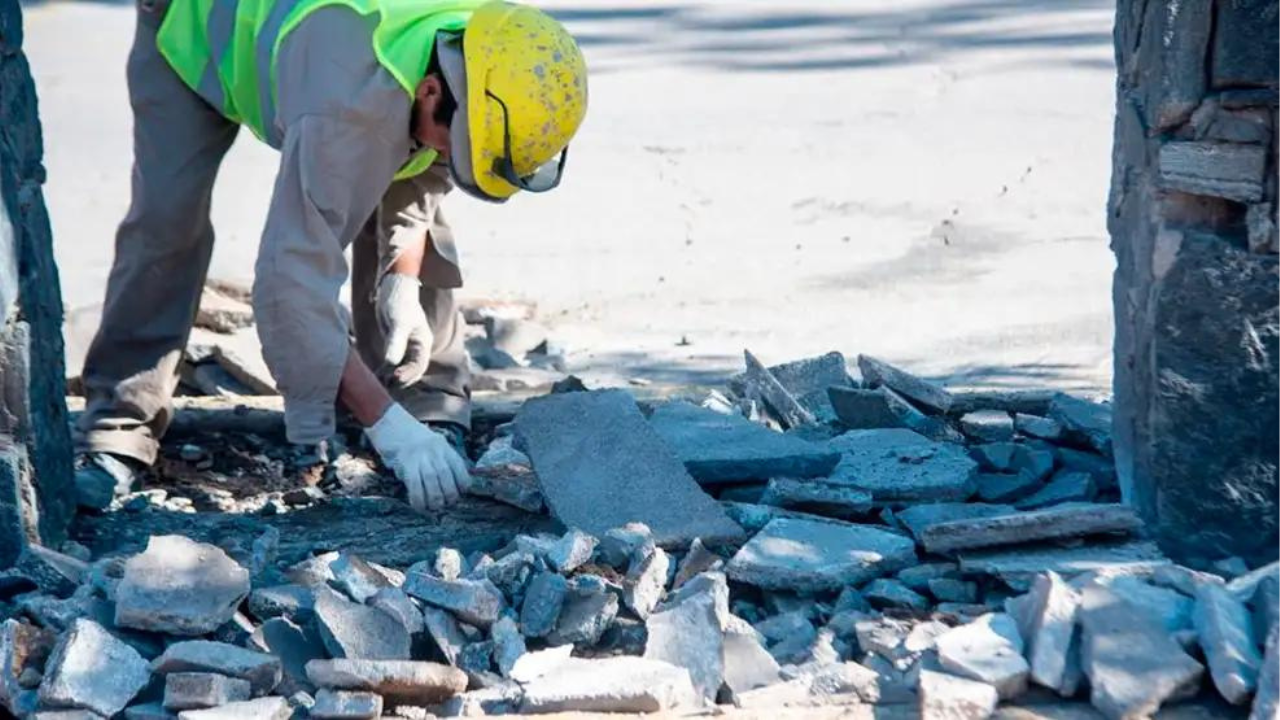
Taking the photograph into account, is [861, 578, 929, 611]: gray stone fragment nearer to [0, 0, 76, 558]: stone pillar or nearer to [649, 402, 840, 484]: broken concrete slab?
[649, 402, 840, 484]: broken concrete slab

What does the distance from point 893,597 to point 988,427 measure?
1.28 m

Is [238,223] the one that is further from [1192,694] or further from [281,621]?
[1192,694]

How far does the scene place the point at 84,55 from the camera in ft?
→ 42.3

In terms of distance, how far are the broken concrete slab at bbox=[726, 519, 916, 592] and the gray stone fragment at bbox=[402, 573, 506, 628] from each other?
22.3 inches

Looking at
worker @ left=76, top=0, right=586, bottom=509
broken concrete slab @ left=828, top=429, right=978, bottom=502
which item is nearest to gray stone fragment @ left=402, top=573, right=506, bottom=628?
worker @ left=76, top=0, right=586, bottom=509

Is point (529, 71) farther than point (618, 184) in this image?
No

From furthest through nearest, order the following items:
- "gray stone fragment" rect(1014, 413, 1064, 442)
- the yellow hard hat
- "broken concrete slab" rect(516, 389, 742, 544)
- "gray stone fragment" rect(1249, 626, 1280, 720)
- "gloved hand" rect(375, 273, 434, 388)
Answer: "gloved hand" rect(375, 273, 434, 388) → "gray stone fragment" rect(1014, 413, 1064, 442) → "broken concrete slab" rect(516, 389, 742, 544) → the yellow hard hat → "gray stone fragment" rect(1249, 626, 1280, 720)

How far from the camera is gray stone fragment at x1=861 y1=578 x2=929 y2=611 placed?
4.13m

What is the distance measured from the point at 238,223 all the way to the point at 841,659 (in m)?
5.77

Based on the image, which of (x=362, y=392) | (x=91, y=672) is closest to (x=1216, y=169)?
(x=362, y=392)

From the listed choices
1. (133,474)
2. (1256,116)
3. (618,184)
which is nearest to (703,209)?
(618,184)

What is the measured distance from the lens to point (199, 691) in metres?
3.69

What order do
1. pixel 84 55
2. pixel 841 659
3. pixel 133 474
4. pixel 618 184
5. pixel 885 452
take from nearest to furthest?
pixel 841 659, pixel 885 452, pixel 133 474, pixel 618 184, pixel 84 55

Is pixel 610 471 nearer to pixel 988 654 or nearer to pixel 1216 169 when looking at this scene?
pixel 988 654
